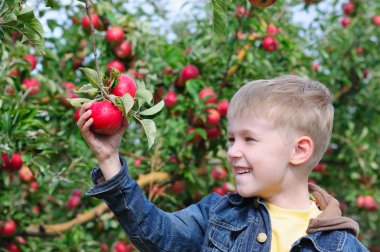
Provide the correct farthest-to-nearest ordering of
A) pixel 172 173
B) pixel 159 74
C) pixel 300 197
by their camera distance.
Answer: pixel 159 74
pixel 172 173
pixel 300 197

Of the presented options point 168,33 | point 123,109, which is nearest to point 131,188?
point 123,109

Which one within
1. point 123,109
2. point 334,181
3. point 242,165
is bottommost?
point 334,181

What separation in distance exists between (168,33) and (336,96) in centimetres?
126

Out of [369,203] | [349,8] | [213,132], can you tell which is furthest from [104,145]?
[349,8]

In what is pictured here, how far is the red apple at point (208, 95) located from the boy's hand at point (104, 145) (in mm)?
1526

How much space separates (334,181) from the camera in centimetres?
477

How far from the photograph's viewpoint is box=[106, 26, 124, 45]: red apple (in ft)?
10.2

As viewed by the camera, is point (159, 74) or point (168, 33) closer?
point (159, 74)

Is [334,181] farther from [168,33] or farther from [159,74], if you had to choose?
[159,74]

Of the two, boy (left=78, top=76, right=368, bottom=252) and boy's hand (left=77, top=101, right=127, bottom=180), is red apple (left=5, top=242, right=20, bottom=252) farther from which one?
boy's hand (left=77, top=101, right=127, bottom=180)

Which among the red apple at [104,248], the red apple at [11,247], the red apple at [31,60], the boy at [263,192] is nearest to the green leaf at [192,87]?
the red apple at [31,60]

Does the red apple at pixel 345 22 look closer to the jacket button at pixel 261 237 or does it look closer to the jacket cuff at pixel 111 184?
the jacket button at pixel 261 237

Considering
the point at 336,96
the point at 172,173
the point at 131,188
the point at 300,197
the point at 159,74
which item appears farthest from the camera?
the point at 336,96

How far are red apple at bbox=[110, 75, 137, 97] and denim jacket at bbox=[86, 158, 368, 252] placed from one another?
19cm
